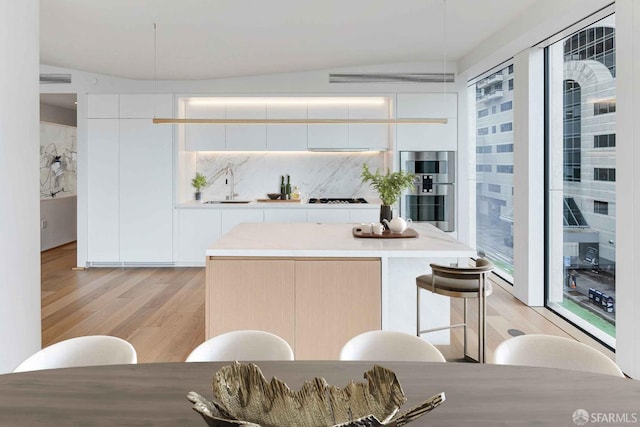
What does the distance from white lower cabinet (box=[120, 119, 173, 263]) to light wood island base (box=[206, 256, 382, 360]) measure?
12.2 feet

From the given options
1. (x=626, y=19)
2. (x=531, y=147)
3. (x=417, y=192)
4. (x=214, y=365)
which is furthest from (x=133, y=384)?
(x=417, y=192)

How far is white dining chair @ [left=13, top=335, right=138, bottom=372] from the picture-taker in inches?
72.3

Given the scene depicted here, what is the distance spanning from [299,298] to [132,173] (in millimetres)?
4386

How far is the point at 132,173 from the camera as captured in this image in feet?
22.5

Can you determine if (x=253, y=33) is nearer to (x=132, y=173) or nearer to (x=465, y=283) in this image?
(x=132, y=173)

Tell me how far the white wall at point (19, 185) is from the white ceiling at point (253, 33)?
36.6 inches

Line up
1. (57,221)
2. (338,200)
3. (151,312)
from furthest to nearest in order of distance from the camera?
(57,221), (338,200), (151,312)

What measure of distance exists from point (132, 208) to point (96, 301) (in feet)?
6.39

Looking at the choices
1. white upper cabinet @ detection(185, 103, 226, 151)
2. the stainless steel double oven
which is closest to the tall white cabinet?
white upper cabinet @ detection(185, 103, 226, 151)

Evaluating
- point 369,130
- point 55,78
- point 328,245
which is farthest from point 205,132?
point 328,245

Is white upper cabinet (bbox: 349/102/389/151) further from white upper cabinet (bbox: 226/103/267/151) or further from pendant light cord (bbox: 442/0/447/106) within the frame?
white upper cabinet (bbox: 226/103/267/151)

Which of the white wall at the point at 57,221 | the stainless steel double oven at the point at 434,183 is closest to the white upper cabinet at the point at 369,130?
the stainless steel double oven at the point at 434,183

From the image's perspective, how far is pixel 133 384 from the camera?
5.02 ft

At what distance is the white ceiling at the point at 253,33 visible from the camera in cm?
420
